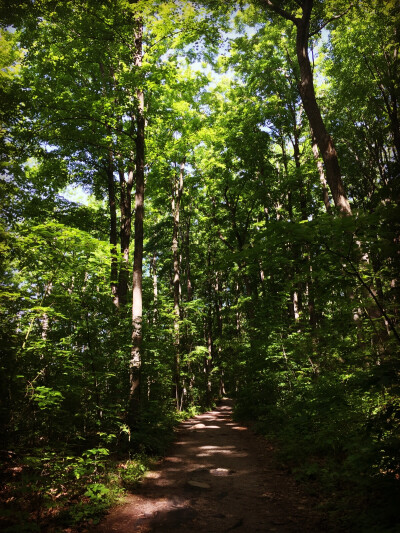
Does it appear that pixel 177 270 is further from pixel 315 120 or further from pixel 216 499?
pixel 216 499

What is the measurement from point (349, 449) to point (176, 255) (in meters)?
12.8

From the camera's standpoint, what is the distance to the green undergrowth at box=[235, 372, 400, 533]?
119 inches

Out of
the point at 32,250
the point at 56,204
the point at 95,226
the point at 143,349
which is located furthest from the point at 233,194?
the point at 32,250

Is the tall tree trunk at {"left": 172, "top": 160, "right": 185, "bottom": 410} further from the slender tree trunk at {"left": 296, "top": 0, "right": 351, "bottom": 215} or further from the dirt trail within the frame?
the slender tree trunk at {"left": 296, "top": 0, "right": 351, "bottom": 215}

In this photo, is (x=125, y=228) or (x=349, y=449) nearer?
(x=349, y=449)

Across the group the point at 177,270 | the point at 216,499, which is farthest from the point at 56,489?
the point at 177,270

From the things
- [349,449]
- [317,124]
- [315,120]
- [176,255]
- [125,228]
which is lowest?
[349,449]

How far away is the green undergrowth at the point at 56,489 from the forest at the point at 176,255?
1.4 inches

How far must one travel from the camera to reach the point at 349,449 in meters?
4.54

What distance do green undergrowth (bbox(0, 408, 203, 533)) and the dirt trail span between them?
27 centimetres

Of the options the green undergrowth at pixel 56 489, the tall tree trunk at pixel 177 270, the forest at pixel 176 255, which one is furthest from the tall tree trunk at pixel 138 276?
the tall tree trunk at pixel 177 270

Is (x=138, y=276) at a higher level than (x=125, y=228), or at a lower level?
lower

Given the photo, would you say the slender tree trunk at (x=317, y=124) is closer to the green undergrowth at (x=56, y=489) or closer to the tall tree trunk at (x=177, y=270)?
the green undergrowth at (x=56, y=489)

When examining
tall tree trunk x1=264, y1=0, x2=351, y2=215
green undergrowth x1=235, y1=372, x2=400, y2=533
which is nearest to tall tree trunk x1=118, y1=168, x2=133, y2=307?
green undergrowth x1=235, y1=372, x2=400, y2=533
